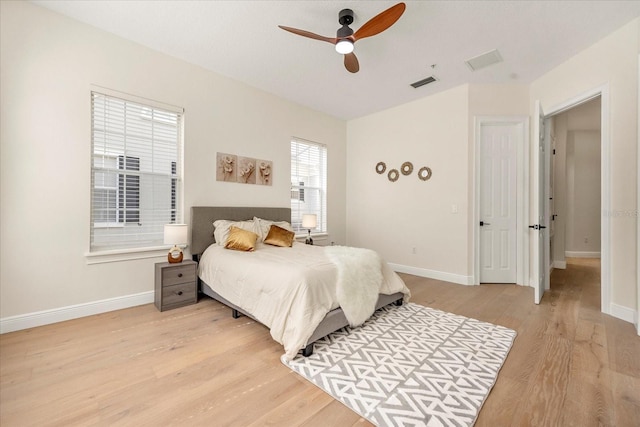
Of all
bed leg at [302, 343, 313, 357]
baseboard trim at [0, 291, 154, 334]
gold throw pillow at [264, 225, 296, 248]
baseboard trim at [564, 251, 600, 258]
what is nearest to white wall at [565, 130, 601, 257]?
baseboard trim at [564, 251, 600, 258]

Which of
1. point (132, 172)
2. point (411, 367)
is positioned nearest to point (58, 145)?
point (132, 172)

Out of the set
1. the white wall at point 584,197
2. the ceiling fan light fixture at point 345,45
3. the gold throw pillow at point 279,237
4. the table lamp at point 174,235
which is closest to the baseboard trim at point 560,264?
the white wall at point 584,197

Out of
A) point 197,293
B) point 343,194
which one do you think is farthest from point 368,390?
point 343,194

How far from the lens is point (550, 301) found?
3279mm

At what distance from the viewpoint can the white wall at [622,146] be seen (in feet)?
8.73

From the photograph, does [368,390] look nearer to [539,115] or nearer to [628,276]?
[628,276]

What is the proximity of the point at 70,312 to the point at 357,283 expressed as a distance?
2.90 meters

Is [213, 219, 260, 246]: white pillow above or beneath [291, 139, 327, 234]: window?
beneath

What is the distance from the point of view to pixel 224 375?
5.97 feet

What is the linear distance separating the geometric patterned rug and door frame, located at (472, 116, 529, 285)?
1779 millimetres

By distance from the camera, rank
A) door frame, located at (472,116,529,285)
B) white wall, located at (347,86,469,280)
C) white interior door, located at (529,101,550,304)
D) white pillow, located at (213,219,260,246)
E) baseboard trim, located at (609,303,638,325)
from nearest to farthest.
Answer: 1. baseboard trim, located at (609,303,638,325)
2. white interior door, located at (529,101,550,304)
3. white pillow, located at (213,219,260,246)
4. door frame, located at (472,116,529,285)
5. white wall, located at (347,86,469,280)

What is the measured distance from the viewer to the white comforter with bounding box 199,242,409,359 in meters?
2.07

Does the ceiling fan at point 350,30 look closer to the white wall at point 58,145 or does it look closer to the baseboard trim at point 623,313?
the white wall at point 58,145

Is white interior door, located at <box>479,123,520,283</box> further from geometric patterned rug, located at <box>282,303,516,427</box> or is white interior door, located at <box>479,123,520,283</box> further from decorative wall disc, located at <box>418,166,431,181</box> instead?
geometric patterned rug, located at <box>282,303,516,427</box>
